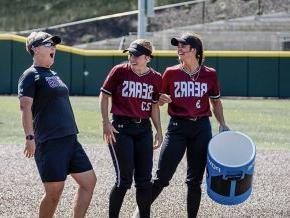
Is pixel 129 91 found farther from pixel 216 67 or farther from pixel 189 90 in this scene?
pixel 216 67

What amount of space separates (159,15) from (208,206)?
117 ft

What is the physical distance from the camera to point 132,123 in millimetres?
7242

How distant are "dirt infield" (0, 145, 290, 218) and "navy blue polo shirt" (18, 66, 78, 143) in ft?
4.60

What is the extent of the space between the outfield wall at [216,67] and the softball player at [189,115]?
22632mm

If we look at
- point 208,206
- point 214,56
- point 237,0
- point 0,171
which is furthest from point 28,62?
point 208,206

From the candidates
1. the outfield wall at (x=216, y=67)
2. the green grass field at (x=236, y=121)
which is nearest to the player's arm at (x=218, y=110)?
the green grass field at (x=236, y=121)

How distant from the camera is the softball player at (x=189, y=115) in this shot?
7480 mm

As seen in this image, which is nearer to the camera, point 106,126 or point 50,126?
point 50,126

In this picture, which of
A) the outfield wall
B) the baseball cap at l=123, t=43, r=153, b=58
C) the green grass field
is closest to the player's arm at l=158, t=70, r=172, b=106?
the baseball cap at l=123, t=43, r=153, b=58

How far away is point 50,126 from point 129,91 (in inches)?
35.5

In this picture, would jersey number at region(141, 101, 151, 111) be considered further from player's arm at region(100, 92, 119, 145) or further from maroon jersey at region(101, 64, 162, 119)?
player's arm at region(100, 92, 119, 145)

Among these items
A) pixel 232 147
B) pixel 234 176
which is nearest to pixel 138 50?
pixel 232 147

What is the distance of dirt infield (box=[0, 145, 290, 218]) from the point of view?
8.05 m

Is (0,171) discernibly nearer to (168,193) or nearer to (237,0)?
(168,193)
